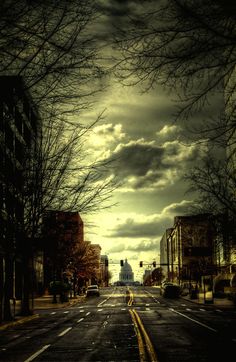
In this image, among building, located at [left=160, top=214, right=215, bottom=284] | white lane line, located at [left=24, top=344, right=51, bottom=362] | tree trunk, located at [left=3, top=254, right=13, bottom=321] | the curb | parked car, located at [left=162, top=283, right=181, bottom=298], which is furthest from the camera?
parked car, located at [left=162, top=283, right=181, bottom=298]

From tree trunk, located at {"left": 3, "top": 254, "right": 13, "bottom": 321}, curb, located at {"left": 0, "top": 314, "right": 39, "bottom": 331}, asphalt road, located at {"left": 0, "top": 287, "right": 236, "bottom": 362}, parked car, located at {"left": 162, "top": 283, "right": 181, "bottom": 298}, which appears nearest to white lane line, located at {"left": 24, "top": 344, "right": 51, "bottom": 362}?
asphalt road, located at {"left": 0, "top": 287, "right": 236, "bottom": 362}

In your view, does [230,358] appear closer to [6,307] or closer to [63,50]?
[63,50]

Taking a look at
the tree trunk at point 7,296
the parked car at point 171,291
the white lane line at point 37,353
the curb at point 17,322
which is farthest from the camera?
the parked car at point 171,291

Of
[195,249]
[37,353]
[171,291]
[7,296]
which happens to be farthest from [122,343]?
[195,249]

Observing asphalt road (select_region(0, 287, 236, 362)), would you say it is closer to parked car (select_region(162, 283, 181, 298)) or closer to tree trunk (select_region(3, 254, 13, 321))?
tree trunk (select_region(3, 254, 13, 321))

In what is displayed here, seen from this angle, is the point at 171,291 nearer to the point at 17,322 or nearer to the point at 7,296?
the point at 7,296

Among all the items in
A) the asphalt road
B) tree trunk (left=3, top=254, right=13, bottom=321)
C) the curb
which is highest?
tree trunk (left=3, top=254, right=13, bottom=321)

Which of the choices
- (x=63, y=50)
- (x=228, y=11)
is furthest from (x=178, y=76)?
(x=63, y=50)

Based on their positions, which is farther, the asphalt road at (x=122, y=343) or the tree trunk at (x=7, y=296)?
the tree trunk at (x=7, y=296)

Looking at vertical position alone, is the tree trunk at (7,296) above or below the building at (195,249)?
Answer: below

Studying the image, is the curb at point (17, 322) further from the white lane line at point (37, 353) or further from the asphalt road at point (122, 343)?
the white lane line at point (37, 353)

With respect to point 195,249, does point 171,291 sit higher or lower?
lower

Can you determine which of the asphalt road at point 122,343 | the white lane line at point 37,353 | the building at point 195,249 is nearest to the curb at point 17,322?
the asphalt road at point 122,343

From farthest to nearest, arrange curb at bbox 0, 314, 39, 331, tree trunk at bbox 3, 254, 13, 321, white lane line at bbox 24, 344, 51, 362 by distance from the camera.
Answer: tree trunk at bbox 3, 254, 13, 321, curb at bbox 0, 314, 39, 331, white lane line at bbox 24, 344, 51, 362
